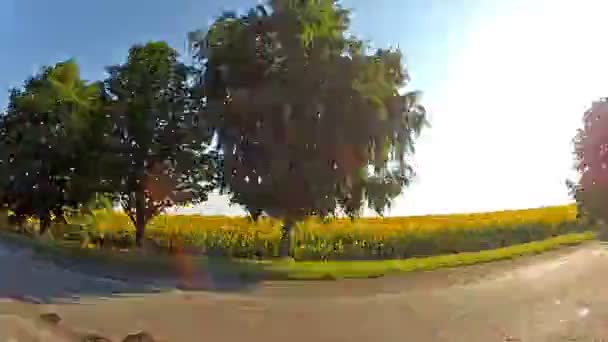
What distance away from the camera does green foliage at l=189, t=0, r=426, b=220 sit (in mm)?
17016

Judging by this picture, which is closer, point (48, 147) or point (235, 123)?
point (48, 147)

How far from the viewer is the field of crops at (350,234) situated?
14758mm

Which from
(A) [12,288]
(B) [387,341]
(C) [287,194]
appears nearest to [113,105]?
(C) [287,194]

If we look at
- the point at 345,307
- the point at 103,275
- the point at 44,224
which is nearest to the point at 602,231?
the point at 345,307

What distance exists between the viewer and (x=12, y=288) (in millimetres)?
9109

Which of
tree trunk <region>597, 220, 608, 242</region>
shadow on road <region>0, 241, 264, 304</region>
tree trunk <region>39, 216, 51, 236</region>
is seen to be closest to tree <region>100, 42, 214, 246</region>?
tree trunk <region>39, 216, 51, 236</region>

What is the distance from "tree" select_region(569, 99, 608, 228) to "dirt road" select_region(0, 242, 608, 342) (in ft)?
4.96

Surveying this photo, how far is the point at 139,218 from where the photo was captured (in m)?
14.7

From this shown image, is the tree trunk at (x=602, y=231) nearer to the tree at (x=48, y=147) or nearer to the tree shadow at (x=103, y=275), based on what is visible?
the tree shadow at (x=103, y=275)

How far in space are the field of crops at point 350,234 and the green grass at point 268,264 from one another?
693 millimetres

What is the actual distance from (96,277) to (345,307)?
19.2 feet

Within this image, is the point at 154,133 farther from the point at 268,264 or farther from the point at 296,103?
the point at 268,264

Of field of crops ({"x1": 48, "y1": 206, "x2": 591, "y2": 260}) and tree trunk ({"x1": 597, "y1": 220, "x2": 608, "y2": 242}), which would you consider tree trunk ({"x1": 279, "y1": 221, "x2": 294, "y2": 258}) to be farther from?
tree trunk ({"x1": 597, "y1": 220, "x2": 608, "y2": 242})

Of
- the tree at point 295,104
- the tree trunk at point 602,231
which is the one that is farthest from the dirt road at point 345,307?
the tree at point 295,104
